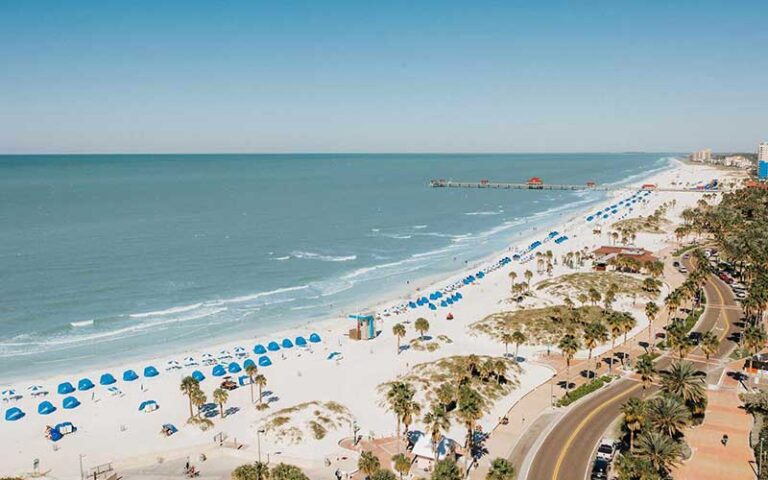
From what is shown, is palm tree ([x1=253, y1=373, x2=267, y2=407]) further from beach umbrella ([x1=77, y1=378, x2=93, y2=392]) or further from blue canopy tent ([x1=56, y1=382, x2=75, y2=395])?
blue canopy tent ([x1=56, y1=382, x2=75, y2=395])

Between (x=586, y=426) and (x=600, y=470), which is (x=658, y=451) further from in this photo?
(x=586, y=426)

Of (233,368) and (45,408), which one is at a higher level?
(233,368)

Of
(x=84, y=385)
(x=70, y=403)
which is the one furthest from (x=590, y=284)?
(x=70, y=403)

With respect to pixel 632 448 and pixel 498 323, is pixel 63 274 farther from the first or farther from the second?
pixel 632 448

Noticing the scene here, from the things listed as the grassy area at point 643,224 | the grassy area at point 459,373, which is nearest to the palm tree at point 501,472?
the grassy area at point 459,373

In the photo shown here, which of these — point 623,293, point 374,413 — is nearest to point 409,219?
point 623,293

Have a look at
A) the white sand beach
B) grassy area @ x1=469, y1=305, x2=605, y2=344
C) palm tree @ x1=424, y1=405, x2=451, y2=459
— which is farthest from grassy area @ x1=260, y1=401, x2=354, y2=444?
grassy area @ x1=469, y1=305, x2=605, y2=344

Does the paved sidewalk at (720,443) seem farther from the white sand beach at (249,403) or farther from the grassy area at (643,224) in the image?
the grassy area at (643,224)
